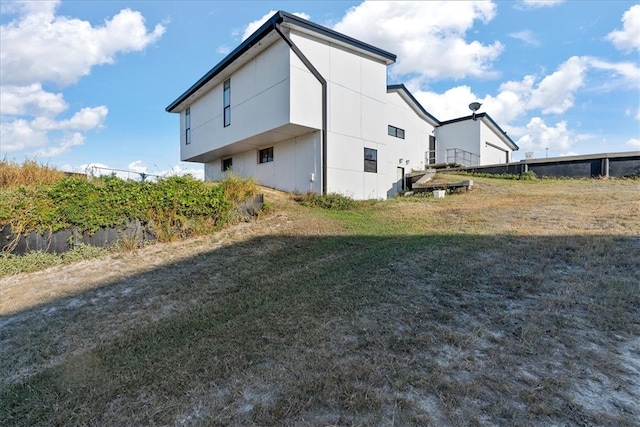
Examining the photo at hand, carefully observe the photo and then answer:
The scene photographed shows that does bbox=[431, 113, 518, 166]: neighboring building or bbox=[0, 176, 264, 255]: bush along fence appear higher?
bbox=[431, 113, 518, 166]: neighboring building

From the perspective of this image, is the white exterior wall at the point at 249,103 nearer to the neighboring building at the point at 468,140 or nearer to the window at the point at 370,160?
the window at the point at 370,160

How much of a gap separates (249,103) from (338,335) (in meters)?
11.5

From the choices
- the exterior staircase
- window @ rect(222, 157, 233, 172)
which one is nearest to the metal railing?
the exterior staircase

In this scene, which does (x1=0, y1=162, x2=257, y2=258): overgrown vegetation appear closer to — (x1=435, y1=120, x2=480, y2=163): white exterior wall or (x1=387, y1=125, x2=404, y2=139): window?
(x1=387, y1=125, x2=404, y2=139): window

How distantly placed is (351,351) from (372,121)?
11801mm

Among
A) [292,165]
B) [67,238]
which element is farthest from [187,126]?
[67,238]

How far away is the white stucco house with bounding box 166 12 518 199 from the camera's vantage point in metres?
11.1

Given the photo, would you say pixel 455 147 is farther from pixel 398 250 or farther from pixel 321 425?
pixel 321 425

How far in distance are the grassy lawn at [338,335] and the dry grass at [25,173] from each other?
3.38m

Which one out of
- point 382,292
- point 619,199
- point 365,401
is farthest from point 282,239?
point 619,199

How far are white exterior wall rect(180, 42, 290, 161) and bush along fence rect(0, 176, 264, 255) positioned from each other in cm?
457

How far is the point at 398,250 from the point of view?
5832mm

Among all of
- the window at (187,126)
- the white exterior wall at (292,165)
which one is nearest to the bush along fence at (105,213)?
the white exterior wall at (292,165)

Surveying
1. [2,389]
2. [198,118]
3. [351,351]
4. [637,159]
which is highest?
[198,118]
